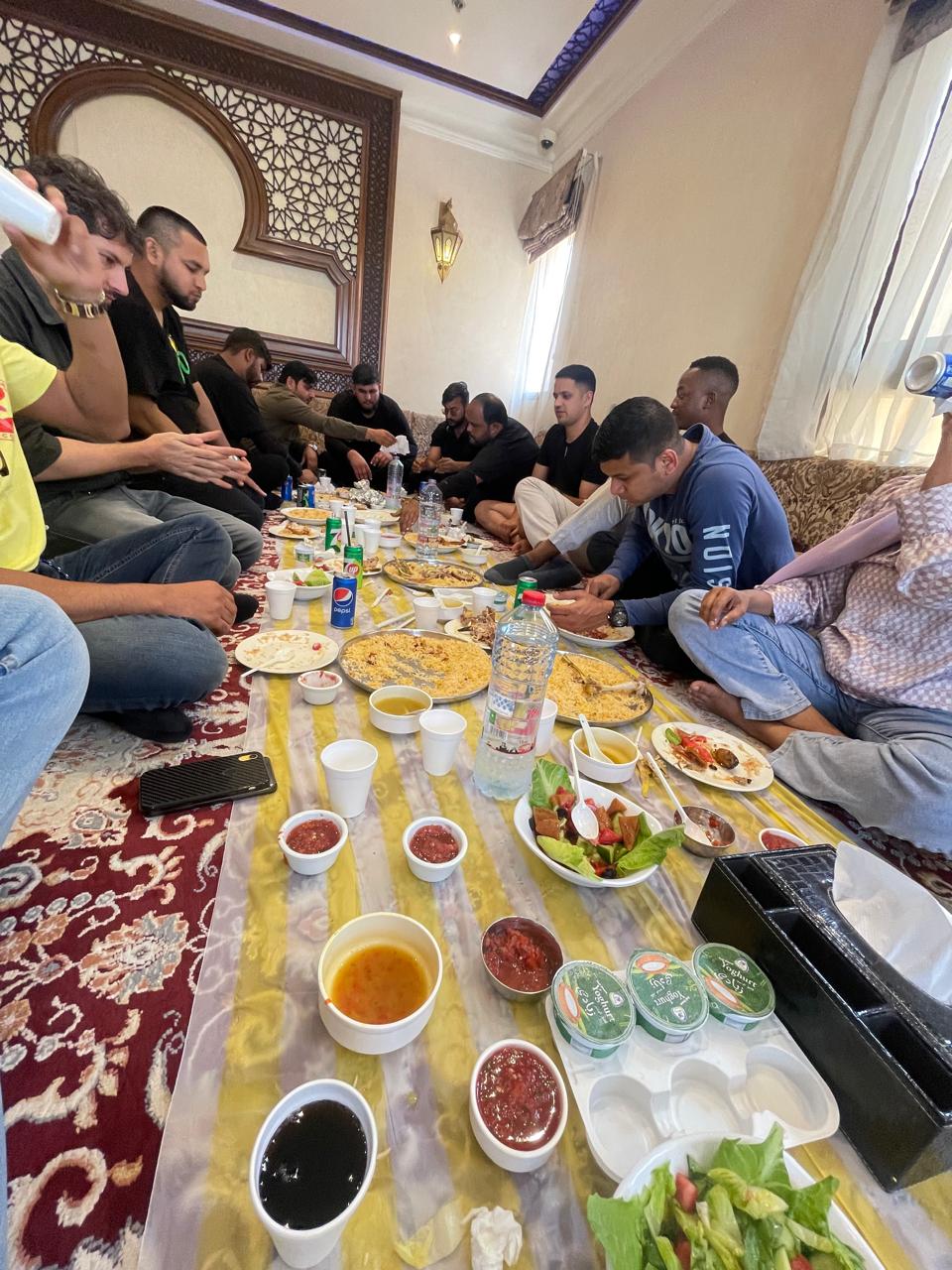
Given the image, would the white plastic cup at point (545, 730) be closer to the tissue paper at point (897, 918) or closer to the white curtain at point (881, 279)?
the tissue paper at point (897, 918)

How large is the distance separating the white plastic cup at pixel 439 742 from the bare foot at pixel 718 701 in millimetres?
939

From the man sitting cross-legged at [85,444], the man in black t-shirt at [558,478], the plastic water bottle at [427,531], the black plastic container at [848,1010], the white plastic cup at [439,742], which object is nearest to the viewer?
the black plastic container at [848,1010]

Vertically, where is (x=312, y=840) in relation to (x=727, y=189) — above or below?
below


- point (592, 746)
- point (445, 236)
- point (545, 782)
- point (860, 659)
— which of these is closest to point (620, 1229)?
point (545, 782)

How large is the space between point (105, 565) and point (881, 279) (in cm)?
333

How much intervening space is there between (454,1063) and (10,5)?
676 cm

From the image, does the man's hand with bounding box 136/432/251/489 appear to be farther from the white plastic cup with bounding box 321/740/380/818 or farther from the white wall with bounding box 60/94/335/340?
the white wall with bounding box 60/94/335/340

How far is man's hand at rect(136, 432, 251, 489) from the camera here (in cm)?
162

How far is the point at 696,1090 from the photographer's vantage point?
574mm

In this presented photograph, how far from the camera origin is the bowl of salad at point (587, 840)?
2.56 ft

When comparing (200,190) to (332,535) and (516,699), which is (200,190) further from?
(516,699)

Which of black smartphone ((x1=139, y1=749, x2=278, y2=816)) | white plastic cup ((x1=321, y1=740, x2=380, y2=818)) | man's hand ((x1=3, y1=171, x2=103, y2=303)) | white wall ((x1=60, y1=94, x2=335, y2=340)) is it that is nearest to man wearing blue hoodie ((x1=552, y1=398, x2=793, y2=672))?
white plastic cup ((x1=321, y1=740, x2=380, y2=818))

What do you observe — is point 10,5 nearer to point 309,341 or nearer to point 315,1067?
point 309,341

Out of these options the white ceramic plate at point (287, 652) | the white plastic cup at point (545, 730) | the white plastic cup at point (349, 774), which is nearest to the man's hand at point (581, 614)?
the white plastic cup at point (545, 730)
